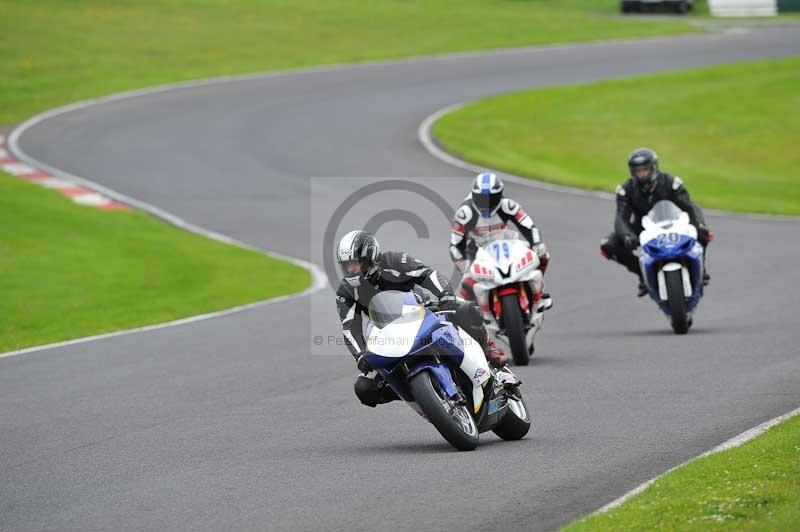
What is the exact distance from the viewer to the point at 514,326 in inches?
503

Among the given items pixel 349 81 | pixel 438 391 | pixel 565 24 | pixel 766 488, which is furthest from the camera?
pixel 565 24

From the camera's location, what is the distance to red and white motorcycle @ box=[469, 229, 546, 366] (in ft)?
42.0

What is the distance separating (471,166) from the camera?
30.3m

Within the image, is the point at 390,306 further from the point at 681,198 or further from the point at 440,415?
the point at 681,198

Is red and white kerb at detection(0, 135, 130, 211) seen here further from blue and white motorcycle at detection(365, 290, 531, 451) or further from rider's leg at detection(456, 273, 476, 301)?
blue and white motorcycle at detection(365, 290, 531, 451)

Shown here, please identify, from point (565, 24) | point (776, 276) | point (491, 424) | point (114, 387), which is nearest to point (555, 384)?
point (491, 424)

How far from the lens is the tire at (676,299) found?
14.2m

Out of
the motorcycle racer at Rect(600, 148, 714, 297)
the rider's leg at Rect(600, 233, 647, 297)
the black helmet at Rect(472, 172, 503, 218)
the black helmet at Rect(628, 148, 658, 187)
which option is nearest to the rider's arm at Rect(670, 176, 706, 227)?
the motorcycle racer at Rect(600, 148, 714, 297)

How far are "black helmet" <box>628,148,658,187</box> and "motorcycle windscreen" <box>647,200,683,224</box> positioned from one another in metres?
0.30

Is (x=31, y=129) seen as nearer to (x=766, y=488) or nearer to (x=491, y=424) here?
(x=491, y=424)

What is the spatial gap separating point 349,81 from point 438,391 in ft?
116

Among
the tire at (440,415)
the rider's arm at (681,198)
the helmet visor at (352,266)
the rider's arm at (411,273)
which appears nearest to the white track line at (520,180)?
the rider's arm at (681,198)

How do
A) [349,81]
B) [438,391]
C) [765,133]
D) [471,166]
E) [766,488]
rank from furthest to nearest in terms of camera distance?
1. [349,81]
2. [765,133]
3. [471,166]
4. [438,391]
5. [766,488]

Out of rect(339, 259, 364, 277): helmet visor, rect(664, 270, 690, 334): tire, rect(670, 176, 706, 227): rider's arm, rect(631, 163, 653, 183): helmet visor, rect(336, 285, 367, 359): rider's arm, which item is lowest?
rect(664, 270, 690, 334): tire
